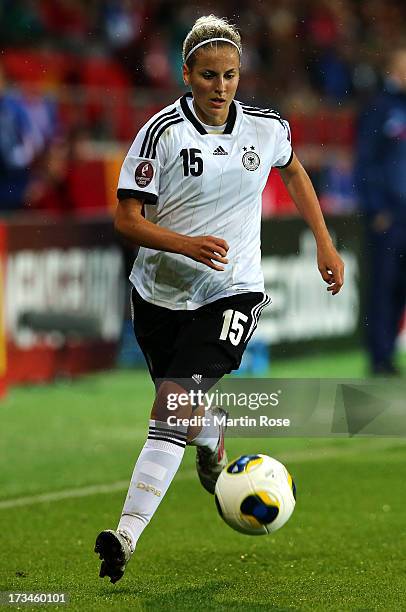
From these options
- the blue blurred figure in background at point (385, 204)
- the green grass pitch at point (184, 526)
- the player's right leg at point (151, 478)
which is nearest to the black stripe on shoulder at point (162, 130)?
the player's right leg at point (151, 478)

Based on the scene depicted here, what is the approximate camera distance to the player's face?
5.44 metres

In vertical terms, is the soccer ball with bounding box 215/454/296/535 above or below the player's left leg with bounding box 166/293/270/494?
below

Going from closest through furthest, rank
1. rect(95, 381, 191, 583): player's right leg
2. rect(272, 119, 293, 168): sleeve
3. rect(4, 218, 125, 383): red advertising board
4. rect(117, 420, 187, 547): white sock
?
rect(95, 381, 191, 583): player's right leg < rect(117, 420, 187, 547): white sock < rect(272, 119, 293, 168): sleeve < rect(4, 218, 125, 383): red advertising board

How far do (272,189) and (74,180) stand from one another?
6.95 ft

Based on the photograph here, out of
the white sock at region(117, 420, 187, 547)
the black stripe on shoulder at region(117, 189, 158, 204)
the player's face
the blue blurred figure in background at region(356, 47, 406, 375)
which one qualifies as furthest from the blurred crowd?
the white sock at region(117, 420, 187, 547)

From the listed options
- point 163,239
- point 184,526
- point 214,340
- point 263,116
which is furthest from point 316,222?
point 184,526

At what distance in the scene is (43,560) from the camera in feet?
19.1

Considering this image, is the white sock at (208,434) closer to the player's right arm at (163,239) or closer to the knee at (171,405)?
the knee at (171,405)

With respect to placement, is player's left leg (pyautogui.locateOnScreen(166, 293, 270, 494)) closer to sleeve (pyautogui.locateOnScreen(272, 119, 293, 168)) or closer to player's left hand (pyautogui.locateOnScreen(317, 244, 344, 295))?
player's left hand (pyautogui.locateOnScreen(317, 244, 344, 295))

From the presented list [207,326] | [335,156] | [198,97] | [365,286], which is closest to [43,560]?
[207,326]

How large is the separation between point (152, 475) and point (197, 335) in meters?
0.65

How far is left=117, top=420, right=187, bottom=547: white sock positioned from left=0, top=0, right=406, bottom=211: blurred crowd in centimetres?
474

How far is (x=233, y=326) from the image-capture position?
5684mm

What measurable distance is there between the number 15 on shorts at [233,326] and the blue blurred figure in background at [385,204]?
4.69m
